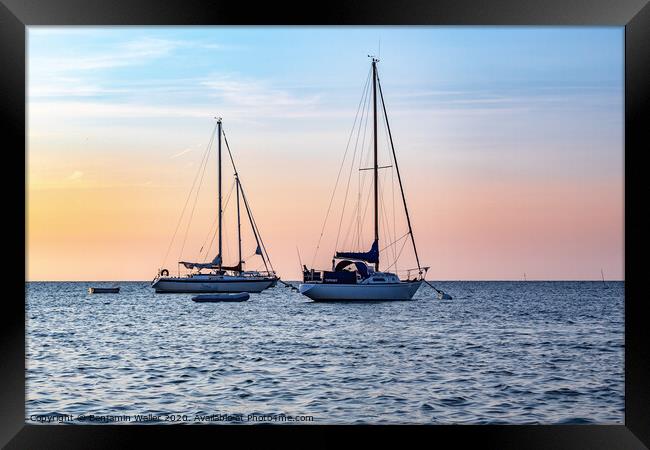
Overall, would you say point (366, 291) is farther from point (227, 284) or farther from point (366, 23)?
point (366, 23)

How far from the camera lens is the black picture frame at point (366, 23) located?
390 centimetres

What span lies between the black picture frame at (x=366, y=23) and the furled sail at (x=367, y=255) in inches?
743

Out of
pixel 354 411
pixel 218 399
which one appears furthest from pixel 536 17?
pixel 218 399

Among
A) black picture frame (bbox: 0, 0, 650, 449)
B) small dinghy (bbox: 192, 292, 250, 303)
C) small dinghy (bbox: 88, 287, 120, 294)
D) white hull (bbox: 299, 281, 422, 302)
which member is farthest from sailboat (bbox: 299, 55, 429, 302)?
small dinghy (bbox: 88, 287, 120, 294)

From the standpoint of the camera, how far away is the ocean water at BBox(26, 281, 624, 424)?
812 cm

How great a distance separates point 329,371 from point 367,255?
11989 mm

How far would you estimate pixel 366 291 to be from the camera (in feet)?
80.4

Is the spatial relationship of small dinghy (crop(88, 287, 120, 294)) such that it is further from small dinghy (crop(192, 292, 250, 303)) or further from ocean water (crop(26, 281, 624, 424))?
Result: ocean water (crop(26, 281, 624, 424))

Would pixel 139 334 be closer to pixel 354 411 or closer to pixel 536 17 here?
pixel 354 411

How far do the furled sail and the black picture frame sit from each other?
18867mm

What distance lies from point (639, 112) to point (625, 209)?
495 millimetres

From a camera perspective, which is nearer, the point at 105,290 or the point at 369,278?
the point at 369,278

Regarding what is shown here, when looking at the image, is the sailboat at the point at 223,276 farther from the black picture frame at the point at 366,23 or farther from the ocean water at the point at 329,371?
the black picture frame at the point at 366,23

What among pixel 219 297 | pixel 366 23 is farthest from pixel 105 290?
pixel 366 23
